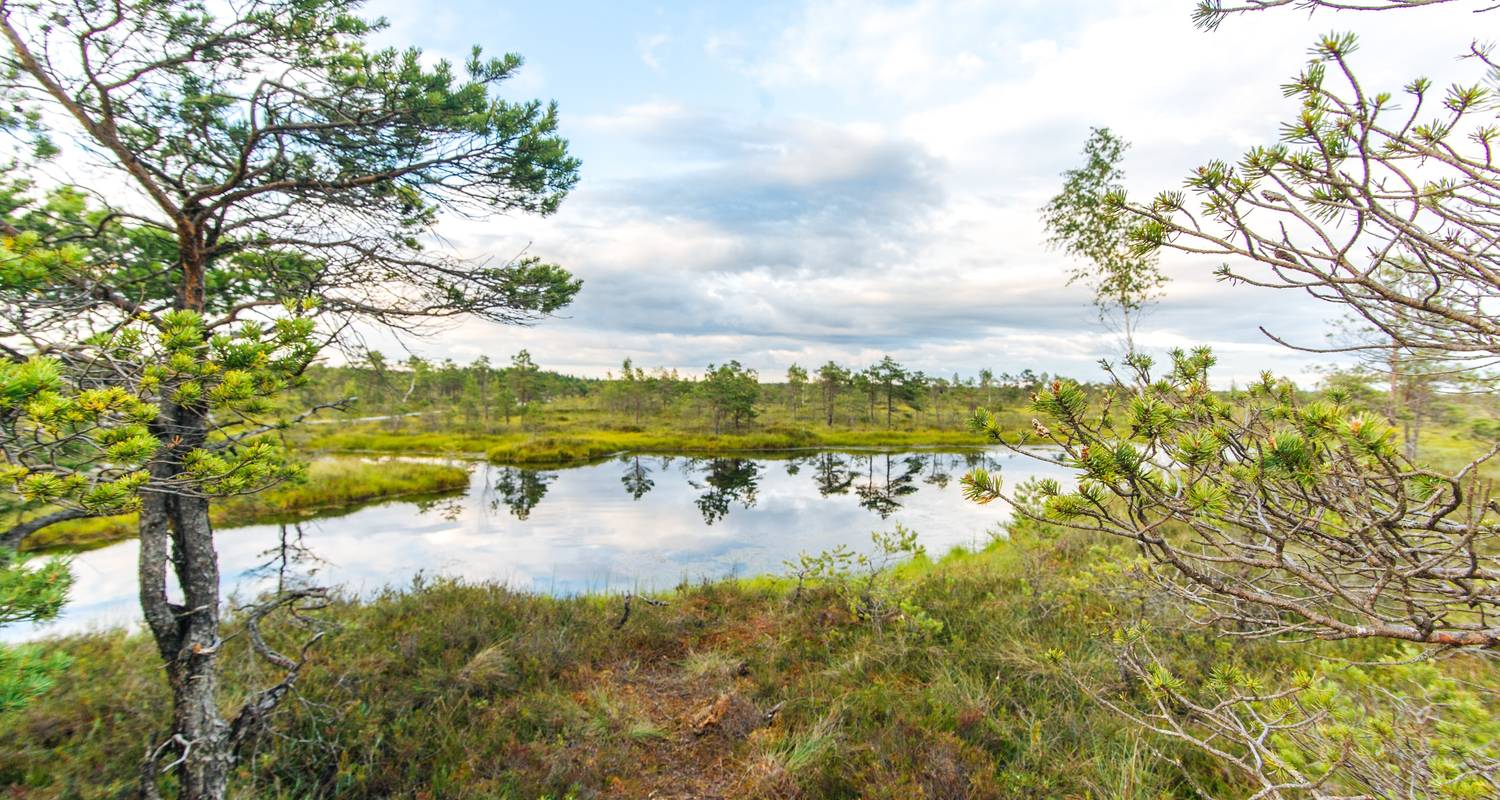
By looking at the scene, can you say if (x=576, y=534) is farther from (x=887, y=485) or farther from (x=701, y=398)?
(x=701, y=398)

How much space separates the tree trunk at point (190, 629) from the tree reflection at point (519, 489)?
1697cm

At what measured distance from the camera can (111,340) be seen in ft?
6.93

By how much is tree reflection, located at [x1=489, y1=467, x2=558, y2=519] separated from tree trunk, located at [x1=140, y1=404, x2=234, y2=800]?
1697 cm

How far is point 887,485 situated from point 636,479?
1342cm

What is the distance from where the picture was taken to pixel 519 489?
82.7 ft

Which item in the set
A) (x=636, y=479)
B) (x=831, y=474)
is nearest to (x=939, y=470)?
(x=831, y=474)

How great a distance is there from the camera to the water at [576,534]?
40.6 feet

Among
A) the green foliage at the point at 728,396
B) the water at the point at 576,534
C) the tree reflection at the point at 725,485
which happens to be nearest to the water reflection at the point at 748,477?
the tree reflection at the point at 725,485

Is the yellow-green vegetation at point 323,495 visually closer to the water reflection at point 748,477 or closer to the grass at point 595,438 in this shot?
the water reflection at point 748,477

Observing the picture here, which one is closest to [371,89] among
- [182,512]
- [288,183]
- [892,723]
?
[288,183]

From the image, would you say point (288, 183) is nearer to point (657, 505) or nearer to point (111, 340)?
point (111, 340)

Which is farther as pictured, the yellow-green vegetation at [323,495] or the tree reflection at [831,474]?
the tree reflection at [831,474]

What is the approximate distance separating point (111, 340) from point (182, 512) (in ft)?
6.96

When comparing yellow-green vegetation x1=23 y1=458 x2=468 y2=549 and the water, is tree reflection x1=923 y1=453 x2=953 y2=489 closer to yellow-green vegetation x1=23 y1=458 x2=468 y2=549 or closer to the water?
the water
